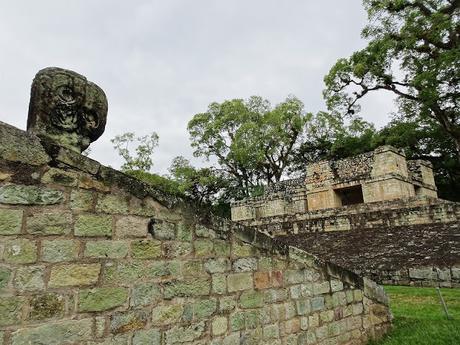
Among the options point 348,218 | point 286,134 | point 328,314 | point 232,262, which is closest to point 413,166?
point 348,218

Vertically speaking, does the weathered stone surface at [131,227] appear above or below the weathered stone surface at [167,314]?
above

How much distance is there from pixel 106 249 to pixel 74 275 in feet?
0.96

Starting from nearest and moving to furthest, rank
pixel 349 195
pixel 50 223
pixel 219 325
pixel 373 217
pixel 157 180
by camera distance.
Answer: pixel 50 223, pixel 219 325, pixel 373 217, pixel 349 195, pixel 157 180

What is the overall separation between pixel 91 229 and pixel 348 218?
10570 millimetres

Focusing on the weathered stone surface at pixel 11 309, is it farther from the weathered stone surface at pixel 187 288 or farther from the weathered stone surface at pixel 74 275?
the weathered stone surface at pixel 187 288

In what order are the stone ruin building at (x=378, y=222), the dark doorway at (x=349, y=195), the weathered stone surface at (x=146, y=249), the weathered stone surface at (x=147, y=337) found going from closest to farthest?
the weathered stone surface at (x=147, y=337), the weathered stone surface at (x=146, y=249), the stone ruin building at (x=378, y=222), the dark doorway at (x=349, y=195)

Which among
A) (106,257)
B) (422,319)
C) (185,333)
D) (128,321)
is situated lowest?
(422,319)

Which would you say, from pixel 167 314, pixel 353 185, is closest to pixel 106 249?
pixel 167 314

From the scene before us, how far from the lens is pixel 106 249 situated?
2.70 m

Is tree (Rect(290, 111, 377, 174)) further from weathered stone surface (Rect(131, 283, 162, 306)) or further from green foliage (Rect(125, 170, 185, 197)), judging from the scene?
weathered stone surface (Rect(131, 283, 162, 306))

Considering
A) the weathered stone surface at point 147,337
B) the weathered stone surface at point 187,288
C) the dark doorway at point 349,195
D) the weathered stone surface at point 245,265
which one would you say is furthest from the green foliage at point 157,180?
the weathered stone surface at point 147,337

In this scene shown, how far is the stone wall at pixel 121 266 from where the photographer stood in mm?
2346

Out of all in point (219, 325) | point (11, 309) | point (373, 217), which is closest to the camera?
point (11, 309)

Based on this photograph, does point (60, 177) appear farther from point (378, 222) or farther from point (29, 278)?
point (378, 222)
